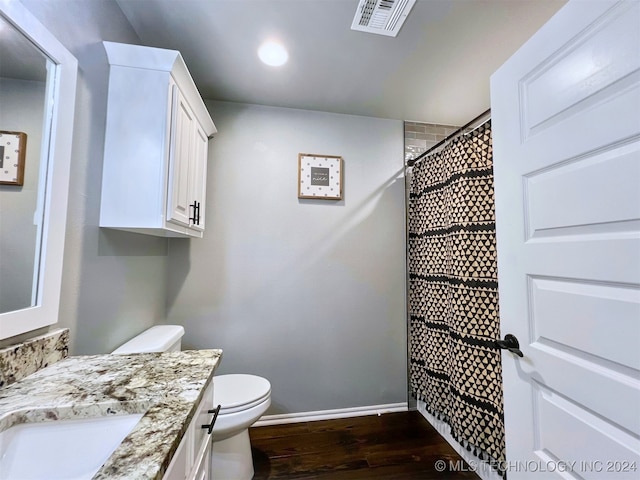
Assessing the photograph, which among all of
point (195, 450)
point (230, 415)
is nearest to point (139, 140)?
point (195, 450)

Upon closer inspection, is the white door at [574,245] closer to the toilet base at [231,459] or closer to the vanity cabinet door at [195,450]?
the vanity cabinet door at [195,450]

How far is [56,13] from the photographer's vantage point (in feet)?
3.20

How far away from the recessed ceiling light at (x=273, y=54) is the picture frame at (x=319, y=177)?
667 mm

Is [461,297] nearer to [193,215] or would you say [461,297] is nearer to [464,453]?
[464,453]

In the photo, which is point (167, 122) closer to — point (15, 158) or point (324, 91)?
point (15, 158)

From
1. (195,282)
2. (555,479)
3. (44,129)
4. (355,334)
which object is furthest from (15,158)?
(355,334)

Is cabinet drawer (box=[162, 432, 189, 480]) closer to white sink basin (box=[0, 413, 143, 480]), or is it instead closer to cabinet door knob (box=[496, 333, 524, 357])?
white sink basin (box=[0, 413, 143, 480])

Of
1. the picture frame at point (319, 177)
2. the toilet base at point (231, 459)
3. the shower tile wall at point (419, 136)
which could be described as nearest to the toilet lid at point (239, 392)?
the toilet base at point (231, 459)

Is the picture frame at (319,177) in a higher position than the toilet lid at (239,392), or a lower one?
higher

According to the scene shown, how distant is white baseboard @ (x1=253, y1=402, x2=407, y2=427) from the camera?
6.68 ft

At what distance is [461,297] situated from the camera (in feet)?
5.22

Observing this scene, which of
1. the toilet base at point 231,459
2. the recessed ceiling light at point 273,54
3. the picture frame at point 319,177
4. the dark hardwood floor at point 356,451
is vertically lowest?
the dark hardwood floor at point 356,451

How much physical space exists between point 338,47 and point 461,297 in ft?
5.22

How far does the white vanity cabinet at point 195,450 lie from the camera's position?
61 centimetres
